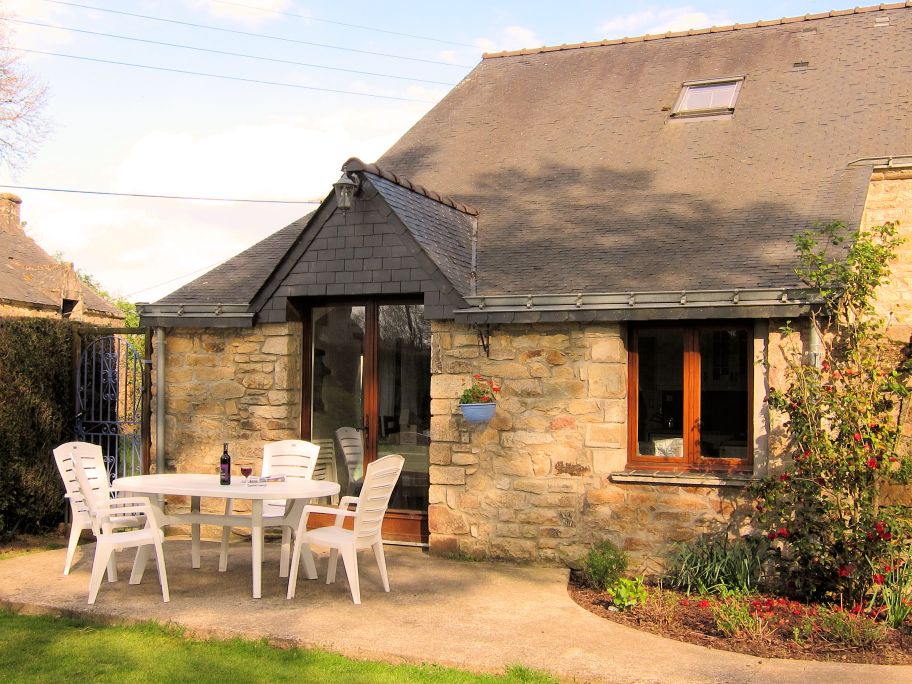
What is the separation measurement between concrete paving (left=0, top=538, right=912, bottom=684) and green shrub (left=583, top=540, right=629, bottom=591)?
10.7 inches

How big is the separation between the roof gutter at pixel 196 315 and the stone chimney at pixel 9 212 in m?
17.1

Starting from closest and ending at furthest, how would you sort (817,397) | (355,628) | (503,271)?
(355,628), (817,397), (503,271)

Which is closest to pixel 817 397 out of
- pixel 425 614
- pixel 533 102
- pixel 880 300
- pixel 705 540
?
pixel 705 540

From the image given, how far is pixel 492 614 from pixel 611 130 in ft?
21.9

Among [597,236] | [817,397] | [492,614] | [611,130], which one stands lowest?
[492,614]

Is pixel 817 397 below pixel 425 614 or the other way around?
the other way around

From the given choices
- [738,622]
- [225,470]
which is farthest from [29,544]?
[738,622]

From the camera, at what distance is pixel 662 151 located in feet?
33.8

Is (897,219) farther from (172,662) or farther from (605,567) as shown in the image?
(172,662)

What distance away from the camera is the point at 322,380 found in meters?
9.25

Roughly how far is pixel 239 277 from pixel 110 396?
1.90 metres

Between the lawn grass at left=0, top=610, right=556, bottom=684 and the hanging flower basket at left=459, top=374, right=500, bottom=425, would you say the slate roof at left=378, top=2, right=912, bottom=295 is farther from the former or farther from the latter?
the lawn grass at left=0, top=610, right=556, bottom=684

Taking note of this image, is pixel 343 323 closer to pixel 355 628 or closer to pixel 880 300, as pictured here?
pixel 355 628

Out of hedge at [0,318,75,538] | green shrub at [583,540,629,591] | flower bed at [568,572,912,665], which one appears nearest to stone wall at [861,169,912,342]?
flower bed at [568,572,912,665]
